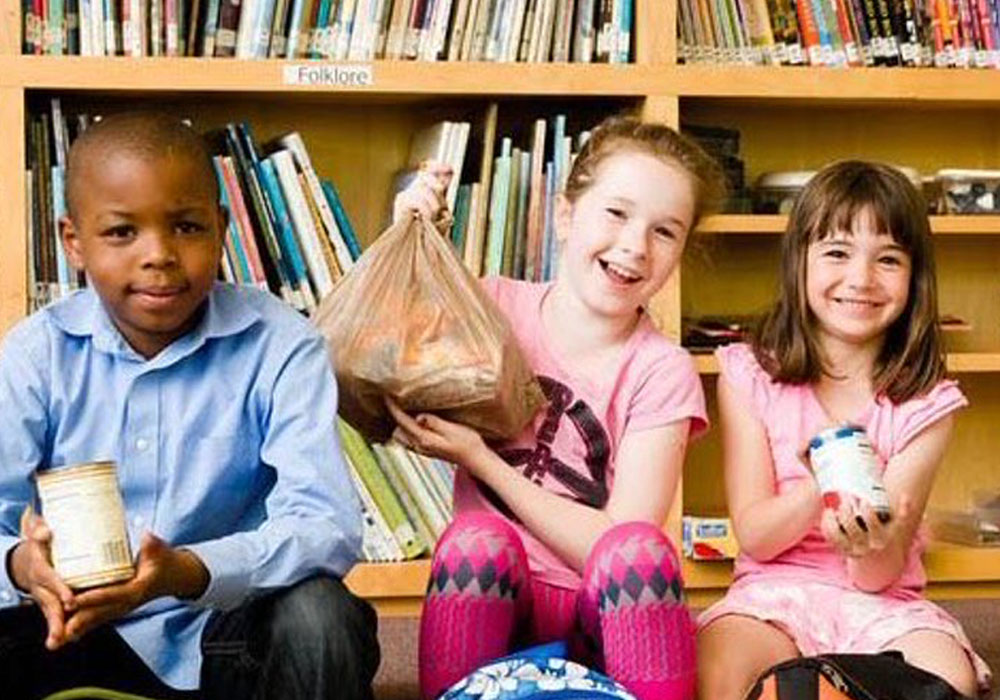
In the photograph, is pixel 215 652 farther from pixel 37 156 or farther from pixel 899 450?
pixel 37 156

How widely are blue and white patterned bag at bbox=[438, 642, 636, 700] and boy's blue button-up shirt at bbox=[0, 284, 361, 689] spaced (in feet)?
0.54

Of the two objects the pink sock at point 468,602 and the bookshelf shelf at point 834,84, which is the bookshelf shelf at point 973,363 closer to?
the bookshelf shelf at point 834,84

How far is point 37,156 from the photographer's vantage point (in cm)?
266

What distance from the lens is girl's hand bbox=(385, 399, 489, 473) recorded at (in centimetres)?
194

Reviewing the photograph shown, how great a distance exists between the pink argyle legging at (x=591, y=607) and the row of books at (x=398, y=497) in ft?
2.83

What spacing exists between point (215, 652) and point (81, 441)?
0.23m

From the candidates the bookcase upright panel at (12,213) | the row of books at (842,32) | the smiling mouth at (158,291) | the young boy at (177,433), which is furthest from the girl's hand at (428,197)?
the row of books at (842,32)

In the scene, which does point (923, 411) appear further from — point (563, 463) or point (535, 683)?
point (535, 683)

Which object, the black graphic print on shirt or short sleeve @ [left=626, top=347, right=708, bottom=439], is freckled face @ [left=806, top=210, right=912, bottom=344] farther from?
the black graphic print on shirt

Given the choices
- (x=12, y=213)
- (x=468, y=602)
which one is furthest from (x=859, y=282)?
(x=12, y=213)

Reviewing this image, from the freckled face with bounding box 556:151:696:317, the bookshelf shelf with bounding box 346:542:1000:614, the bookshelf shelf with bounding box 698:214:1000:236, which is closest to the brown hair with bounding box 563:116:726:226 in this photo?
the freckled face with bounding box 556:151:696:317

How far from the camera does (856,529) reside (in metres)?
1.90

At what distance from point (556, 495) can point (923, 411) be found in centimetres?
47

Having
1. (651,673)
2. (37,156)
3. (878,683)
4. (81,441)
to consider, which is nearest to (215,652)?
(81,441)
